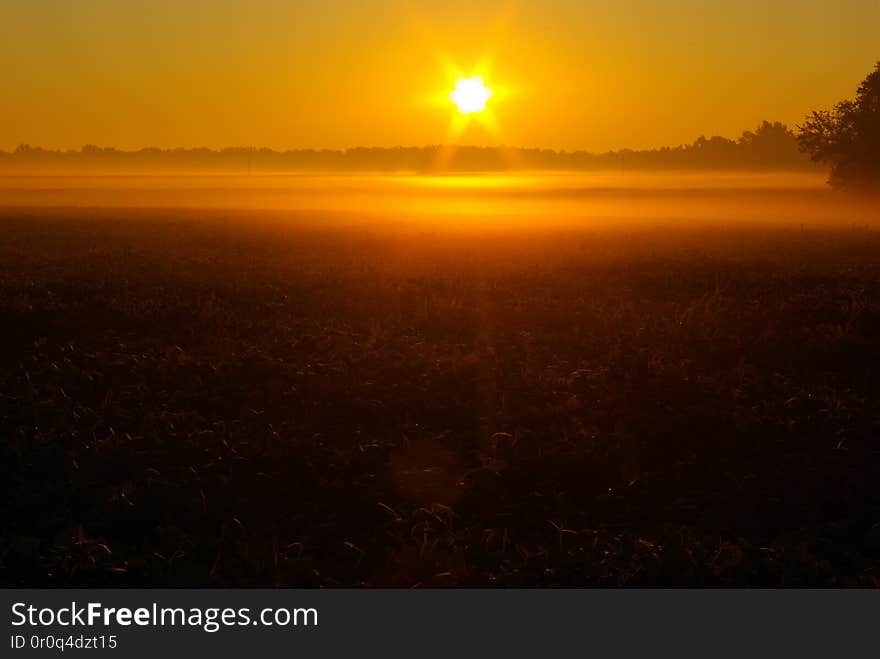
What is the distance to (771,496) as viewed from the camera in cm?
926

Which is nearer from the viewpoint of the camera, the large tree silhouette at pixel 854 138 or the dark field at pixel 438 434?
the dark field at pixel 438 434

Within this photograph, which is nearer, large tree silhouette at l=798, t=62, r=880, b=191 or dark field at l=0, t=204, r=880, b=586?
dark field at l=0, t=204, r=880, b=586

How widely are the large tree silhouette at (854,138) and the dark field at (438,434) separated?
47376 mm

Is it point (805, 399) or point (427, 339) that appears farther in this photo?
point (427, 339)

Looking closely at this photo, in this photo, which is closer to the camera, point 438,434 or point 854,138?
point 438,434

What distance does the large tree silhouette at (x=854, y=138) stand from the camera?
205ft

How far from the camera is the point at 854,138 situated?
63.7 m

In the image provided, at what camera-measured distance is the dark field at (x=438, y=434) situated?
794cm

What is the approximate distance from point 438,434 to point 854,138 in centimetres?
6142

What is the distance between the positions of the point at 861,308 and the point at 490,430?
9.35 meters

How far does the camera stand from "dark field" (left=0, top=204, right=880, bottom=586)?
794 centimetres

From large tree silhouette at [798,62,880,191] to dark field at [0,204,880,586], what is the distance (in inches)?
1865

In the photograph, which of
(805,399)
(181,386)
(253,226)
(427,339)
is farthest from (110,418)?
(253,226)
